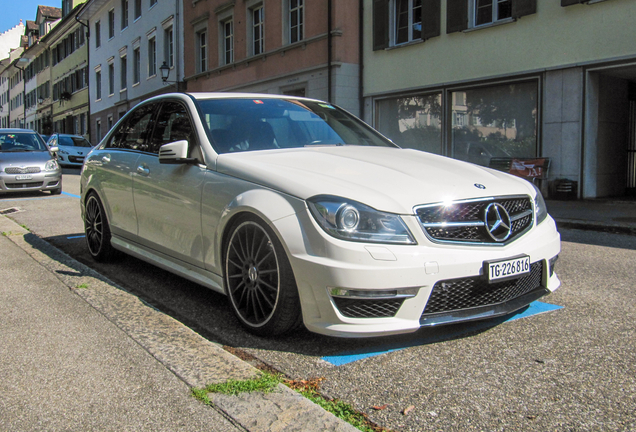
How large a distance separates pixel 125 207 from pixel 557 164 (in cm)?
1064

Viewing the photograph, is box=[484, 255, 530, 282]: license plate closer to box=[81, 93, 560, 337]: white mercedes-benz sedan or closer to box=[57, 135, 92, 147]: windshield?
box=[81, 93, 560, 337]: white mercedes-benz sedan

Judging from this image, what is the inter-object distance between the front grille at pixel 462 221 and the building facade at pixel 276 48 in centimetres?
1504

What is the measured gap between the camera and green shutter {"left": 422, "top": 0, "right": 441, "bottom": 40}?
51.7 feet

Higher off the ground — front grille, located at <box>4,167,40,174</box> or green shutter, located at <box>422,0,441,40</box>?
green shutter, located at <box>422,0,441,40</box>

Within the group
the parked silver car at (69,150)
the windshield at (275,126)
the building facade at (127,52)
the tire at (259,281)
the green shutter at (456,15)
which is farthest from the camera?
the building facade at (127,52)

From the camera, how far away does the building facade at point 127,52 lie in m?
30.4

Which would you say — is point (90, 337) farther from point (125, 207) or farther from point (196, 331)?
point (125, 207)

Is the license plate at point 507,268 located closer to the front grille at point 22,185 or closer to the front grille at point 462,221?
the front grille at point 462,221

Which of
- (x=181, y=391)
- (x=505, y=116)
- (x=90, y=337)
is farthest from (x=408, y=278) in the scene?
(x=505, y=116)

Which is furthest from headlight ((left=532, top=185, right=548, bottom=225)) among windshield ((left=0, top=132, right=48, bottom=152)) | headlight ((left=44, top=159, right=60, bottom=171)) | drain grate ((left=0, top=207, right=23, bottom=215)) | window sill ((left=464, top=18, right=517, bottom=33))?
windshield ((left=0, top=132, right=48, bottom=152))

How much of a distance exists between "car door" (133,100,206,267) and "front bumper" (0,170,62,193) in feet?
35.2

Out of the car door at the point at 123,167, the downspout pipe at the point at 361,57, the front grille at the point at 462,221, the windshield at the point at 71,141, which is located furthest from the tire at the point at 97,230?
the windshield at the point at 71,141

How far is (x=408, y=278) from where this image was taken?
3.10 metres

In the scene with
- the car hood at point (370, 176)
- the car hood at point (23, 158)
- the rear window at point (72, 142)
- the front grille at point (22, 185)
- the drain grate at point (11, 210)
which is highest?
the rear window at point (72, 142)
